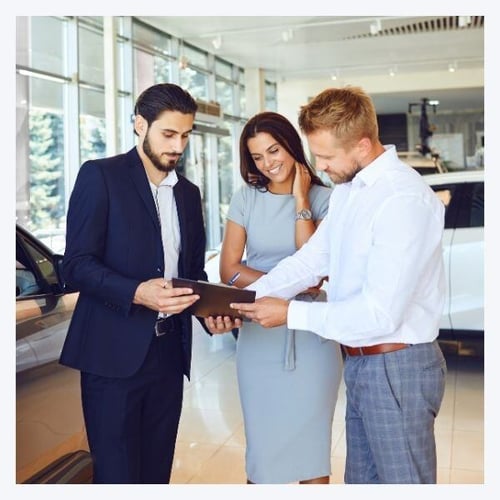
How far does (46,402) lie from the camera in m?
2.15

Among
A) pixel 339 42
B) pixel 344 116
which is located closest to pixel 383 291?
pixel 344 116

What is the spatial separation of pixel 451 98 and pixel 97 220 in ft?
50.5

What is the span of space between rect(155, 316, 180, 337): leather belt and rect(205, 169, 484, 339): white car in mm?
3207

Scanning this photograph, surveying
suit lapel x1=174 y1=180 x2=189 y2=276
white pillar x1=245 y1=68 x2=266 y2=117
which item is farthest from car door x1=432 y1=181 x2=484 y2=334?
white pillar x1=245 y1=68 x2=266 y2=117

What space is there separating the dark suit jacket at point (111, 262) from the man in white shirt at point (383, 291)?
45 centimetres

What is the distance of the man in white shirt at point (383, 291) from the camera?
1.76m

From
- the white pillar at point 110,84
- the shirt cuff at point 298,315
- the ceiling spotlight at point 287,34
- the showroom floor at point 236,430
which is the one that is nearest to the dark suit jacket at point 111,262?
the shirt cuff at point 298,315

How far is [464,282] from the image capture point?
16.6 ft

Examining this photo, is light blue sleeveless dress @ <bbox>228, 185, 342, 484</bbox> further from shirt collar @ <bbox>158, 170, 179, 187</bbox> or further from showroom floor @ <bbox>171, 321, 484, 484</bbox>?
showroom floor @ <bbox>171, 321, 484, 484</bbox>

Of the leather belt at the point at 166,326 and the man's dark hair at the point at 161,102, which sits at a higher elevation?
the man's dark hair at the point at 161,102

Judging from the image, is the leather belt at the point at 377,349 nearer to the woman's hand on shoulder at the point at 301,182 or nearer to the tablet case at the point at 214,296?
the tablet case at the point at 214,296

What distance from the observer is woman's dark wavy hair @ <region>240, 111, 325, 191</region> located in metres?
2.44

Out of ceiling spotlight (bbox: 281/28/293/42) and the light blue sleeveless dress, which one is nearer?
the light blue sleeveless dress

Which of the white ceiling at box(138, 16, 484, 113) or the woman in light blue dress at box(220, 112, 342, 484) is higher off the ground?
the white ceiling at box(138, 16, 484, 113)
